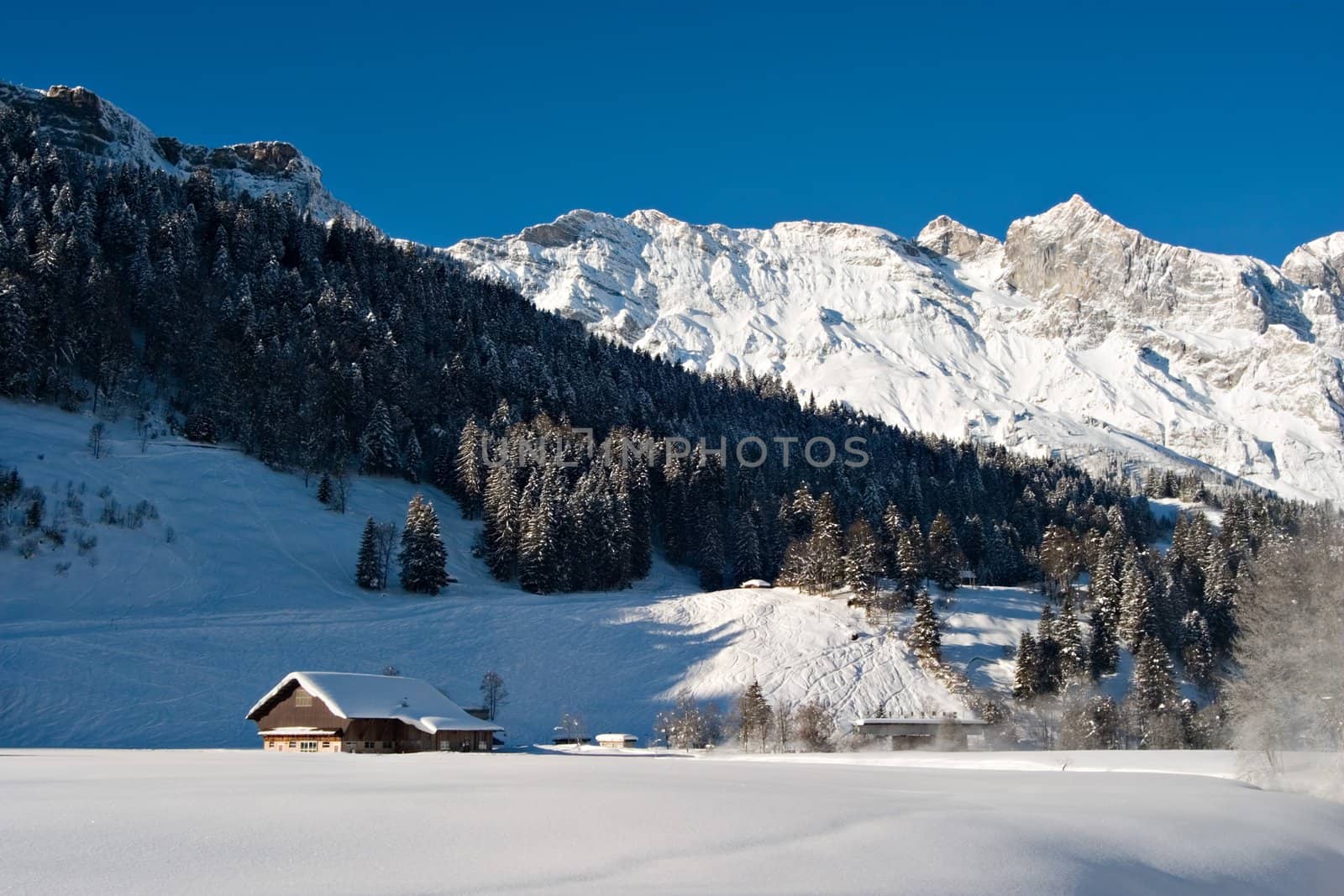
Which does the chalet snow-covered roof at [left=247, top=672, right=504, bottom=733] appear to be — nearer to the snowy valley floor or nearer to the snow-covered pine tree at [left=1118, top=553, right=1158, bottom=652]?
the snowy valley floor

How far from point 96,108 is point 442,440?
13984 cm

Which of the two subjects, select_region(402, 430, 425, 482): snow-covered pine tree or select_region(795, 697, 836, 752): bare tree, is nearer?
select_region(795, 697, 836, 752): bare tree

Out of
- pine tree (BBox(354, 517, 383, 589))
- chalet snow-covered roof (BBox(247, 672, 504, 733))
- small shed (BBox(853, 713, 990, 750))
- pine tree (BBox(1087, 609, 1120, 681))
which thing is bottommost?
small shed (BBox(853, 713, 990, 750))

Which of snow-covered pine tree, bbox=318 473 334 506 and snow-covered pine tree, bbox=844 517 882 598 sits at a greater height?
snow-covered pine tree, bbox=318 473 334 506

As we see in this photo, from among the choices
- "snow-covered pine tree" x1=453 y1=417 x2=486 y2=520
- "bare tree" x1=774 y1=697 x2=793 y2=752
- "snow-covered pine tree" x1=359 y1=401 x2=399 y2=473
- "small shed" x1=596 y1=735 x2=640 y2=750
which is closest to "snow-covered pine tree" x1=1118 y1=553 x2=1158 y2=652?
"bare tree" x1=774 y1=697 x2=793 y2=752

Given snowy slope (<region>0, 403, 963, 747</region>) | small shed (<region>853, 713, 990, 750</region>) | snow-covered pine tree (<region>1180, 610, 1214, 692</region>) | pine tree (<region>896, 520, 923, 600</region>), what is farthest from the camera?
pine tree (<region>896, 520, 923, 600</region>)

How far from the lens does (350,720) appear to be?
48438 millimetres

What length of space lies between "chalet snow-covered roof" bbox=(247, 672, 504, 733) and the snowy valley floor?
2388 centimetres

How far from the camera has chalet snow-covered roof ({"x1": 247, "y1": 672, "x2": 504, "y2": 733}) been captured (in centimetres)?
4881

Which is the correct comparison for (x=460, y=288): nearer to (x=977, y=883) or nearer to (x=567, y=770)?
(x=567, y=770)

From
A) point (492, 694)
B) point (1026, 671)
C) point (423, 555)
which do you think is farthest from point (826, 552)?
point (492, 694)

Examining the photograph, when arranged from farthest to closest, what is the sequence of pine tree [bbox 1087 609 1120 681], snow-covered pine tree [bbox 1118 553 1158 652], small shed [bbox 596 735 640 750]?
snow-covered pine tree [bbox 1118 553 1158 652]
pine tree [bbox 1087 609 1120 681]
small shed [bbox 596 735 640 750]

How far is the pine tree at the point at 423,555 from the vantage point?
80562mm

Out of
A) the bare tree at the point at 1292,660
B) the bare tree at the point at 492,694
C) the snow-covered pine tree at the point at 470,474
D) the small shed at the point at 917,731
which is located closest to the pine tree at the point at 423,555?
the snow-covered pine tree at the point at 470,474
